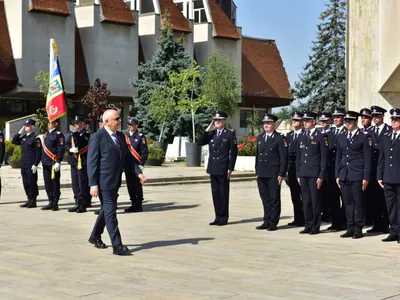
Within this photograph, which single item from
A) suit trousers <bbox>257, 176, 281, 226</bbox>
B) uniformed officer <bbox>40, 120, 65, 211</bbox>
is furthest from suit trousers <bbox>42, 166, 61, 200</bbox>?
suit trousers <bbox>257, 176, 281, 226</bbox>

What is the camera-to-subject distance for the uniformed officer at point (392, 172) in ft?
36.7

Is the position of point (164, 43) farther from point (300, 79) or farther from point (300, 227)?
point (300, 227)

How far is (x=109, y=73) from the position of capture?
4844 cm

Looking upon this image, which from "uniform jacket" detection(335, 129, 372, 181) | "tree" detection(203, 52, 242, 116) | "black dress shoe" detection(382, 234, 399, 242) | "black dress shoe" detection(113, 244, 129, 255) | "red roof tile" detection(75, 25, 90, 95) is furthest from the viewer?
"tree" detection(203, 52, 242, 116)

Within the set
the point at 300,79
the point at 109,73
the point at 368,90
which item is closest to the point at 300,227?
the point at 368,90

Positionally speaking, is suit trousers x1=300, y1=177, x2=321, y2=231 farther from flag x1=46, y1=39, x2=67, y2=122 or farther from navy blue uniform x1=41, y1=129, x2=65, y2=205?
flag x1=46, y1=39, x2=67, y2=122

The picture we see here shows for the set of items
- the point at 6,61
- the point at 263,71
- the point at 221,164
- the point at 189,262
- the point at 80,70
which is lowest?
the point at 189,262

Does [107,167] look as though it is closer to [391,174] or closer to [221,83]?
[391,174]

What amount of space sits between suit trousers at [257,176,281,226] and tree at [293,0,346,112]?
45.0m

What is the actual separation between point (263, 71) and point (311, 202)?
4727cm

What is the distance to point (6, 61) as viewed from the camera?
4384cm

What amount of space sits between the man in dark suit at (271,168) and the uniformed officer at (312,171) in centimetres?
33

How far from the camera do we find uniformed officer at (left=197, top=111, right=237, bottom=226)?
13266mm

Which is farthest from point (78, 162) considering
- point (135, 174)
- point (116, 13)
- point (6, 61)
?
point (116, 13)
